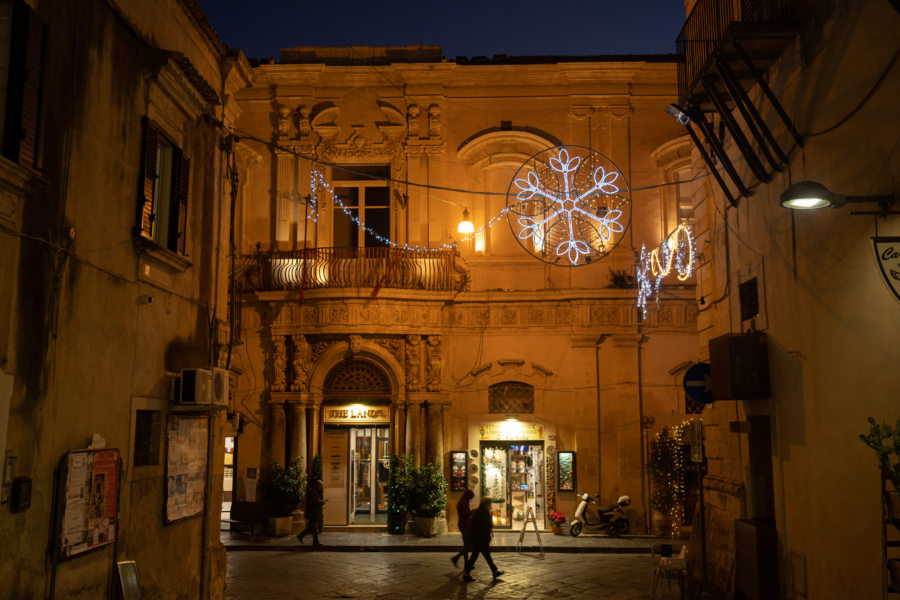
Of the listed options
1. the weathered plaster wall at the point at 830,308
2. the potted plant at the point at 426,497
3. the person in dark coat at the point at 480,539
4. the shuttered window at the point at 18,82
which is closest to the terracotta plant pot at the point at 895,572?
the weathered plaster wall at the point at 830,308

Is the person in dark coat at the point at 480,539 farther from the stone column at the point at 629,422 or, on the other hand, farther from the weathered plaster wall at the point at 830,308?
the stone column at the point at 629,422

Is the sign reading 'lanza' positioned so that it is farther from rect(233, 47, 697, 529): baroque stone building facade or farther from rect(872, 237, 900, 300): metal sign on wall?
rect(872, 237, 900, 300): metal sign on wall

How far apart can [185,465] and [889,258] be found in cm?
875

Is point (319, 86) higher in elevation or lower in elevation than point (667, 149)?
higher

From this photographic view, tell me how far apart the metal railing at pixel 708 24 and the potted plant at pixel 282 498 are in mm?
13210

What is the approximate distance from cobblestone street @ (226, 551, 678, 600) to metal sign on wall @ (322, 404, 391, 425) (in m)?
4.24

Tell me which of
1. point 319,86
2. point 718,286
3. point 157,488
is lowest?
point 157,488

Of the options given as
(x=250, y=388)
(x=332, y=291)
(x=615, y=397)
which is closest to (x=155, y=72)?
(x=332, y=291)

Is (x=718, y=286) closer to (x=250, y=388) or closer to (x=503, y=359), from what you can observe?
(x=503, y=359)

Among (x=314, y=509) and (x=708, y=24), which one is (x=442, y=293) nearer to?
(x=314, y=509)

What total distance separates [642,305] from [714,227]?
8.15 metres

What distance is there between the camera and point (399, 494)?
19844mm

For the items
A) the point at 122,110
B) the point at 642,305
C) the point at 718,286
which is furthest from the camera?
the point at 642,305

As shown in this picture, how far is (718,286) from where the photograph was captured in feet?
38.0
